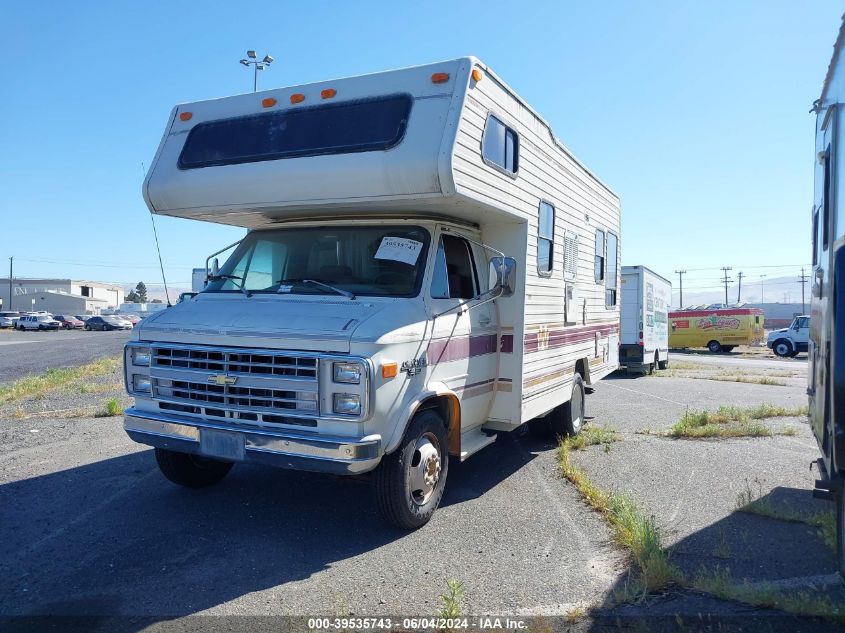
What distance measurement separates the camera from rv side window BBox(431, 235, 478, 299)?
5.54 m

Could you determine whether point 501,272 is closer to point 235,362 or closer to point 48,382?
point 235,362

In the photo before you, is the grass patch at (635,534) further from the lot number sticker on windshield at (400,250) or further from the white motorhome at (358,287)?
the lot number sticker on windshield at (400,250)

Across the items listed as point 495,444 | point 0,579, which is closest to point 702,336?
point 495,444

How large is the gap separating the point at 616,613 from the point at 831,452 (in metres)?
1.51

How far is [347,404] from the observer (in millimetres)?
4414

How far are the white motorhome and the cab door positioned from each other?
20mm

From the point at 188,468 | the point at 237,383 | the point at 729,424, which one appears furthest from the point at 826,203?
the point at 188,468

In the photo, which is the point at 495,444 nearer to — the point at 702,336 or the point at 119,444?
the point at 119,444

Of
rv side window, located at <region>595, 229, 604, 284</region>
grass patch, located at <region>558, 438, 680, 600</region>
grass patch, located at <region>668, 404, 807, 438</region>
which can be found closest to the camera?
grass patch, located at <region>558, 438, 680, 600</region>

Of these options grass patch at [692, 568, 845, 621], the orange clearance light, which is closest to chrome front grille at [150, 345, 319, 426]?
the orange clearance light

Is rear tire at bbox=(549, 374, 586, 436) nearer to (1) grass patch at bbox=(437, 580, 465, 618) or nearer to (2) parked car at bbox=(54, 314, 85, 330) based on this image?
(1) grass patch at bbox=(437, 580, 465, 618)

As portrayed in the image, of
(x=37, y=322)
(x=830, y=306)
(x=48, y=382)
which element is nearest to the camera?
(x=830, y=306)

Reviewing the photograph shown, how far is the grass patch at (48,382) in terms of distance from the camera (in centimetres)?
1194

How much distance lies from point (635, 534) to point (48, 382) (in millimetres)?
13075
